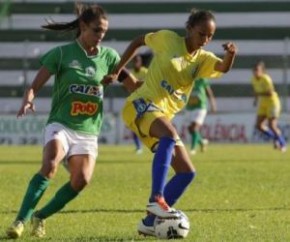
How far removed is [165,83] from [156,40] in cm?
44

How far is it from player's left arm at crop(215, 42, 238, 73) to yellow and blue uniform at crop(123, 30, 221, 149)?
55 mm

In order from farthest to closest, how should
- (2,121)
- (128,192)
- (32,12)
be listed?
1. (32,12)
2. (2,121)
3. (128,192)

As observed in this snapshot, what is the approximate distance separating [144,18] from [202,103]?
21.2 metres

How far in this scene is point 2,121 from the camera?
3186 centimetres

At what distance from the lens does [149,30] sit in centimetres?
4312

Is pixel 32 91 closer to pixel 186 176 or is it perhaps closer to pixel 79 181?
pixel 79 181

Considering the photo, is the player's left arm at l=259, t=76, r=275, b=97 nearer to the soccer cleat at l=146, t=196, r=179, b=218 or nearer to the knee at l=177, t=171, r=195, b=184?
the knee at l=177, t=171, r=195, b=184

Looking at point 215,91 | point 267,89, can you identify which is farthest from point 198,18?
point 215,91

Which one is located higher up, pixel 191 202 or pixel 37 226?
pixel 37 226

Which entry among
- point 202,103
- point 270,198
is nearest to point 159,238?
point 270,198

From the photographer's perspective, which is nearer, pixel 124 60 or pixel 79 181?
pixel 79 181

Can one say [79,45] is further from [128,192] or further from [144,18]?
[144,18]

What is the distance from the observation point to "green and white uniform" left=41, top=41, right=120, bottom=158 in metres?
8.46

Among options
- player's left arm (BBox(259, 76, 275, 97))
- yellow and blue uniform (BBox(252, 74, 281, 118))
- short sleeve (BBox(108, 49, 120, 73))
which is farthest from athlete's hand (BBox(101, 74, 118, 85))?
player's left arm (BBox(259, 76, 275, 97))
